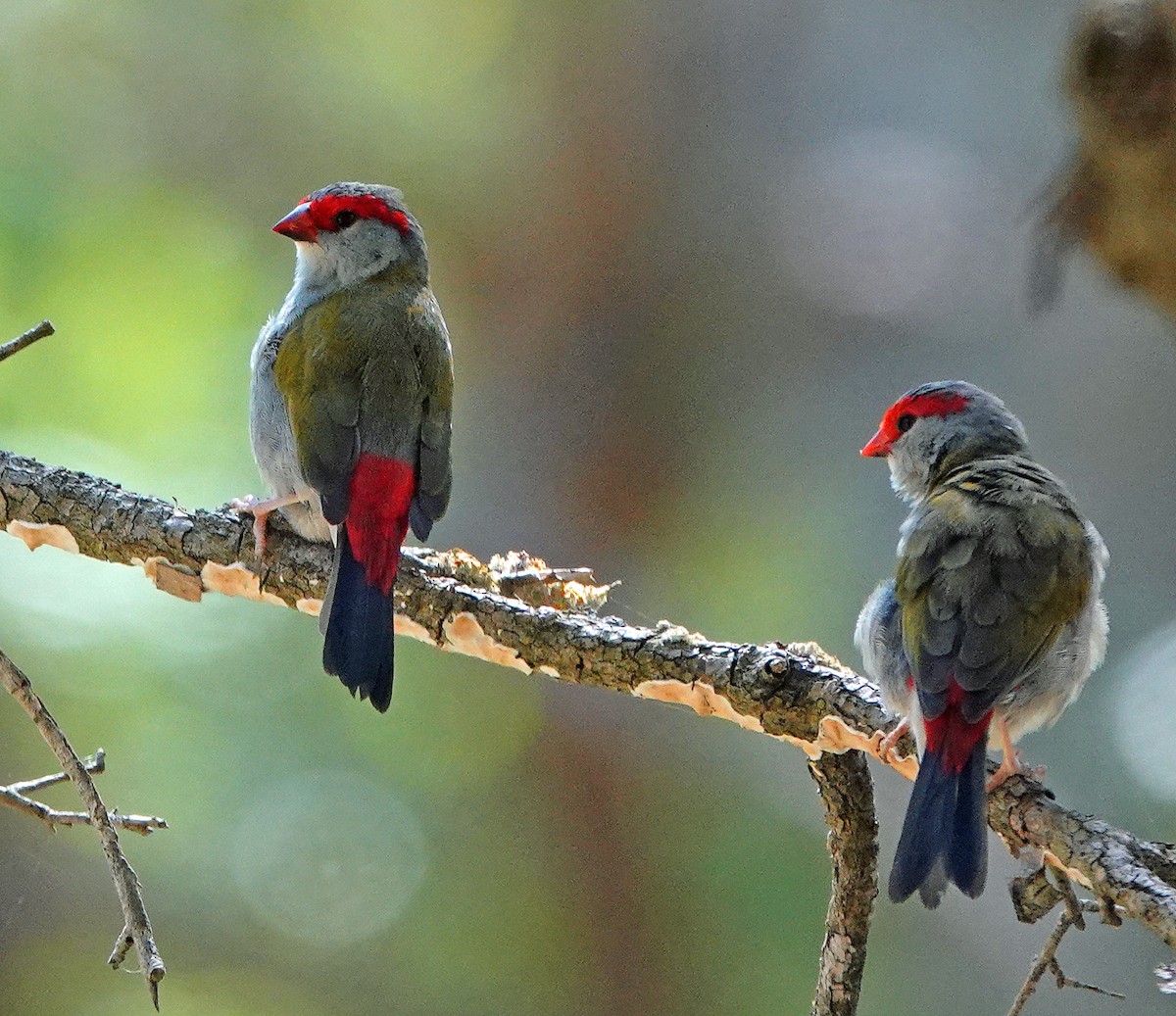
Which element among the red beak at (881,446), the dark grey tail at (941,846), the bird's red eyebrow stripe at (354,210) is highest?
the bird's red eyebrow stripe at (354,210)

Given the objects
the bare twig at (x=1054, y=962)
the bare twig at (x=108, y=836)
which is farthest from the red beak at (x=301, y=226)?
the bare twig at (x=1054, y=962)

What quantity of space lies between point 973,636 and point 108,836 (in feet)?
4.81

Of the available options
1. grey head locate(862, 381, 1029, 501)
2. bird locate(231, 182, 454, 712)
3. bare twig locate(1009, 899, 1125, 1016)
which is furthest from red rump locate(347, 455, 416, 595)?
bare twig locate(1009, 899, 1125, 1016)

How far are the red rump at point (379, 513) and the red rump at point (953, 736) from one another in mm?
1010

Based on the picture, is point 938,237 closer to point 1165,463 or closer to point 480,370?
point 1165,463

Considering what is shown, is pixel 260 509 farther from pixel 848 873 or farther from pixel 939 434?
pixel 939 434

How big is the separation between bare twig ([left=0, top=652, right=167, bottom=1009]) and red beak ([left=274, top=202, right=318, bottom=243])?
4.51 ft

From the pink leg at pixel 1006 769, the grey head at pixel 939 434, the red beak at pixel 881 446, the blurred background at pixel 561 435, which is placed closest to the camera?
the pink leg at pixel 1006 769

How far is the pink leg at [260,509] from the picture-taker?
2717 mm

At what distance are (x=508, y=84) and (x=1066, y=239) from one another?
133 inches

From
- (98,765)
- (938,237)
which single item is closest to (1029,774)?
(98,765)

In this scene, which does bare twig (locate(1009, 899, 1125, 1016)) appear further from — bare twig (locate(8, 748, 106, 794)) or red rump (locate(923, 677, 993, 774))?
bare twig (locate(8, 748, 106, 794))

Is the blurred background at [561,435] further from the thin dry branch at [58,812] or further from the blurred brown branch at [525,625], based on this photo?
the thin dry branch at [58,812]

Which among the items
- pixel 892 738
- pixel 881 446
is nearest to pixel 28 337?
pixel 892 738
